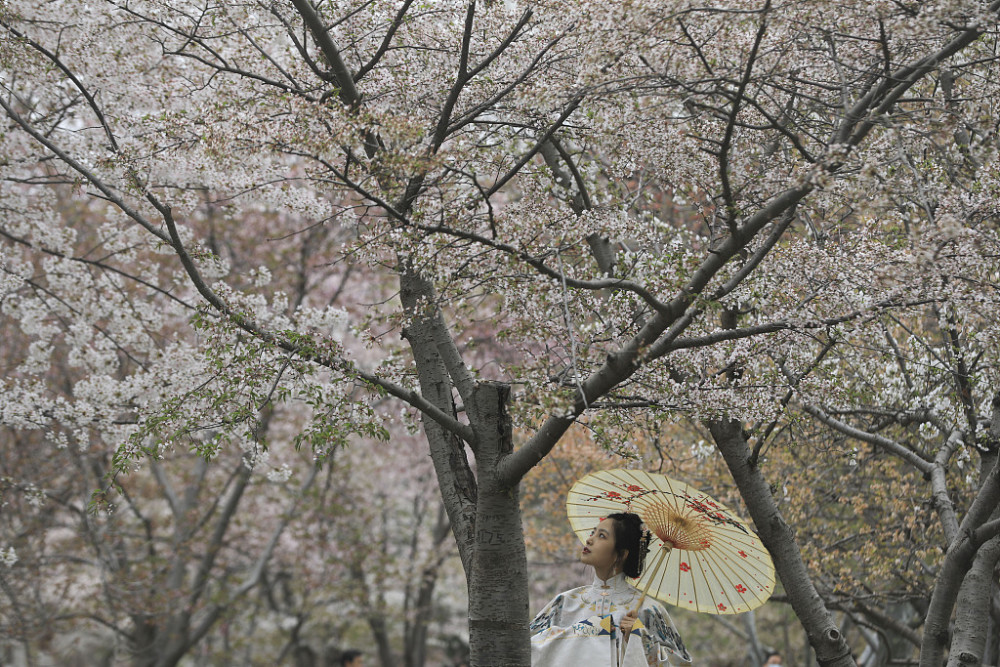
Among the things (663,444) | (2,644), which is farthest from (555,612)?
(2,644)

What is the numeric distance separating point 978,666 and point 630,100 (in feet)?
13.1

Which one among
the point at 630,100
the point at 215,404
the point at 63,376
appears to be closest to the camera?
the point at 215,404

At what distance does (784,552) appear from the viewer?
18.0 ft

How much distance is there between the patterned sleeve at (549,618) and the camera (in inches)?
180

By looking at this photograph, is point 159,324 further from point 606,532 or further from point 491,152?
point 606,532

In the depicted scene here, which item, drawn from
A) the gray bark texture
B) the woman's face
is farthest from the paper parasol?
the gray bark texture

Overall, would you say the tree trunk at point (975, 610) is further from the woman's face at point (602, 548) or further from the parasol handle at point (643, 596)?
the woman's face at point (602, 548)

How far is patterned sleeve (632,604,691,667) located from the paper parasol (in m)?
0.11

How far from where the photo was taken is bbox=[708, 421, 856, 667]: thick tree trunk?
514 cm

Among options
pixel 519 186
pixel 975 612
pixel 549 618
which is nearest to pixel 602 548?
pixel 549 618

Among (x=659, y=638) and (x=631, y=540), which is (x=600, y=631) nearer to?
(x=659, y=638)

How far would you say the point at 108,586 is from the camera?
10242mm

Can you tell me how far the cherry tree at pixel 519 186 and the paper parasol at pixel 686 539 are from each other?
1.90ft

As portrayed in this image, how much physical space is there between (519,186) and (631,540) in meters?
2.69
